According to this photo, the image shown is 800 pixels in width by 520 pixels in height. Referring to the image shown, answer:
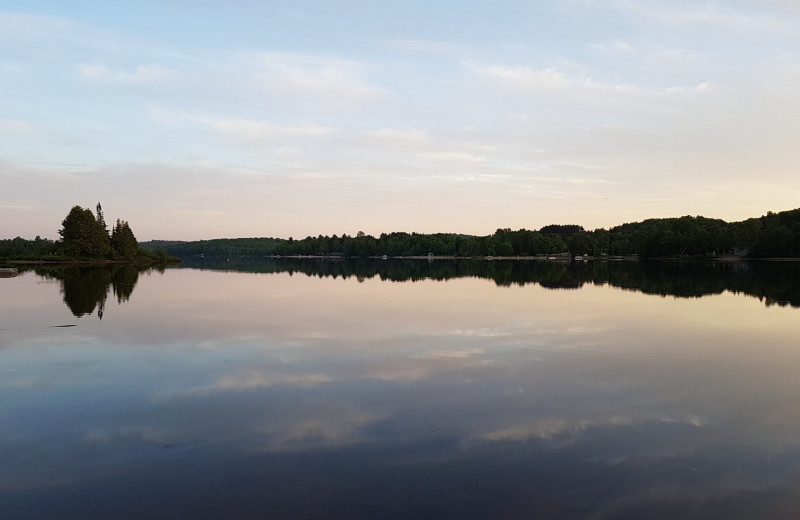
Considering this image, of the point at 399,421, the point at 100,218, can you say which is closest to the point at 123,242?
the point at 100,218

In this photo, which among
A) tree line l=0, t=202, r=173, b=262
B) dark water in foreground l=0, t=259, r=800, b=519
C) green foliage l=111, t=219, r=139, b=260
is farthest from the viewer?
green foliage l=111, t=219, r=139, b=260

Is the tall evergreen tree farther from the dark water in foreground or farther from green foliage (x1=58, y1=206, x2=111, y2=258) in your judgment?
the dark water in foreground

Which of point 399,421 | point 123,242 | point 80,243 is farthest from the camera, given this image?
point 123,242

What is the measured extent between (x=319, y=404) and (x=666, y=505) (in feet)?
26.6

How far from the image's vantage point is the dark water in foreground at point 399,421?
884 centimetres

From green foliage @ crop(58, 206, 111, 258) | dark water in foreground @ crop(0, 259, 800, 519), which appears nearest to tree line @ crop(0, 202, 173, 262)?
green foliage @ crop(58, 206, 111, 258)

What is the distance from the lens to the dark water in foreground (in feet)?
29.0

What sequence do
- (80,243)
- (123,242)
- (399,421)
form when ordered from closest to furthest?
(399,421), (80,243), (123,242)

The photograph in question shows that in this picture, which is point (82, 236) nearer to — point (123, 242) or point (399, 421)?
point (123, 242)

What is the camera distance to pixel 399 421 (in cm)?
1257

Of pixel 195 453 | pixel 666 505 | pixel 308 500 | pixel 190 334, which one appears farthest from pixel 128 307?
pixel 666 505

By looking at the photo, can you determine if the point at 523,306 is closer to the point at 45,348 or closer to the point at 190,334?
the point at 190,334

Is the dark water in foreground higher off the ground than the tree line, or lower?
lower

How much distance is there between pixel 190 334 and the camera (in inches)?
978
